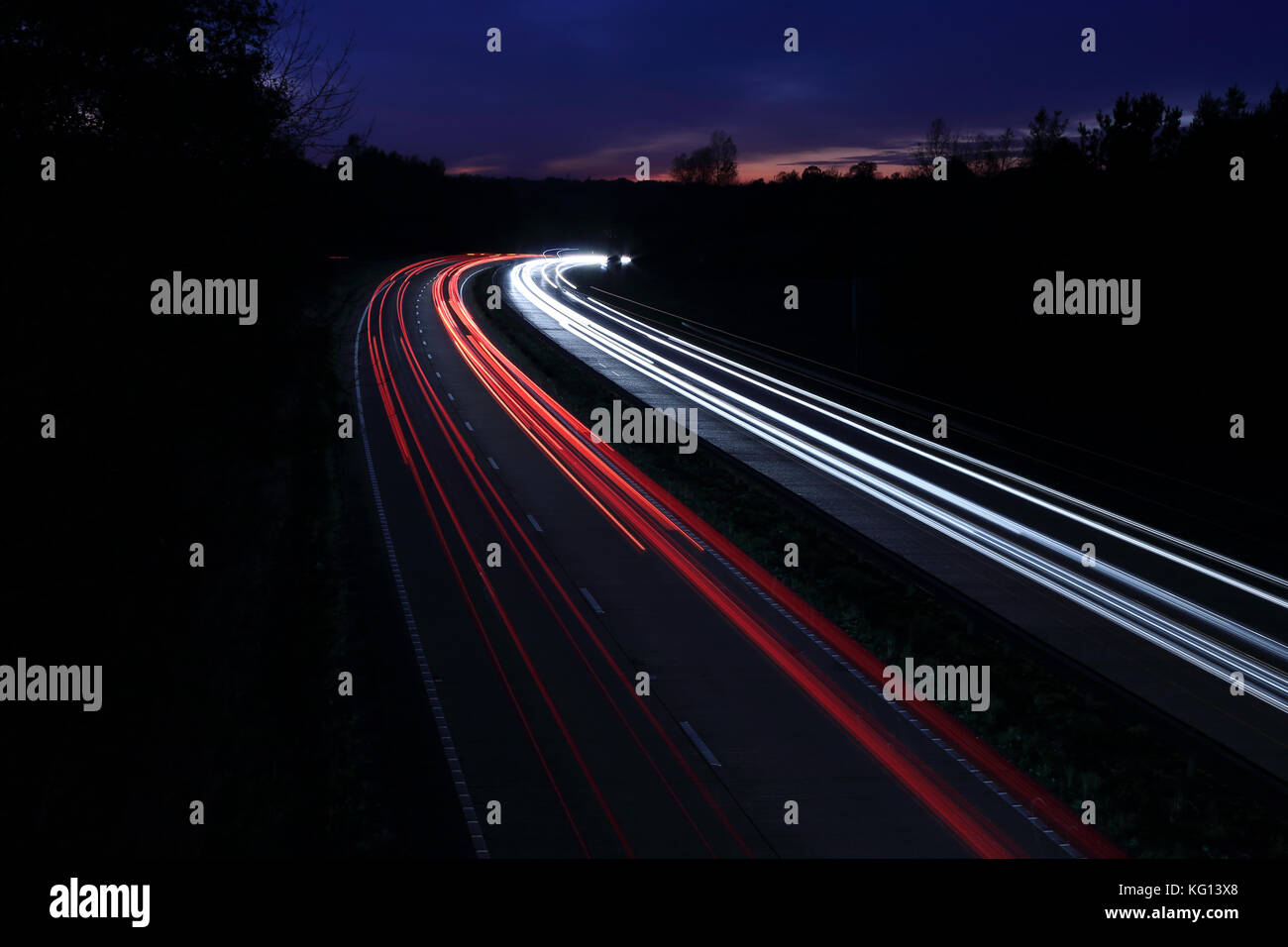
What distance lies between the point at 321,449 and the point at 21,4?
55.3ft

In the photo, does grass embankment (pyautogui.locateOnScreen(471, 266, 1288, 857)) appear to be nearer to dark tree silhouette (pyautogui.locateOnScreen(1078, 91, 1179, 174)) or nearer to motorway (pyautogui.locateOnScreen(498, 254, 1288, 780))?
motorway (pyautogui.locateOnScreen(498, 254, 1288, 780))

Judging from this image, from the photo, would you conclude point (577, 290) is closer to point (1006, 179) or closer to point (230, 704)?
point (1006, 179)

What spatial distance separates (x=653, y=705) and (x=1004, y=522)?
38.4 feet

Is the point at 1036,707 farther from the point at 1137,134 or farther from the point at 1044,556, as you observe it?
the point at 1137,134

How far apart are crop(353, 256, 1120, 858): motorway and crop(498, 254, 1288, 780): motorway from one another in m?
3.34

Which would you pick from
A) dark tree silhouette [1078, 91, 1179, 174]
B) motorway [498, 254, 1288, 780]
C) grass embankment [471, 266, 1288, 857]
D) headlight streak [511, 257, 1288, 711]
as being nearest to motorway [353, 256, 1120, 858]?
grass embankment [471, 266, 1288, 857]

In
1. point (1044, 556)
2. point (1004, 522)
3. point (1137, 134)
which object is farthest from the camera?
point (1137, 134)

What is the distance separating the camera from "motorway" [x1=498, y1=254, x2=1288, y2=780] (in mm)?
14922

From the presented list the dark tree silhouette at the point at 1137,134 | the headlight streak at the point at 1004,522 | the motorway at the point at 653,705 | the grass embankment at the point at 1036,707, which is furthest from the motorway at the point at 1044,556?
the dark tree silhouette at the point at 1137,134

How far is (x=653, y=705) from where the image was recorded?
46.9ft

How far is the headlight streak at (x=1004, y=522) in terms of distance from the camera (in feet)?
52.9

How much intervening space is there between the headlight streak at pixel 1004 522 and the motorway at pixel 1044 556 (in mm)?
41

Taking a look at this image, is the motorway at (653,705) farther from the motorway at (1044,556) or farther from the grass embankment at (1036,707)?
the motorway at (1044,556)

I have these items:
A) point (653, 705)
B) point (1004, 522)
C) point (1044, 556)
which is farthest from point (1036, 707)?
point (1004, 522)
